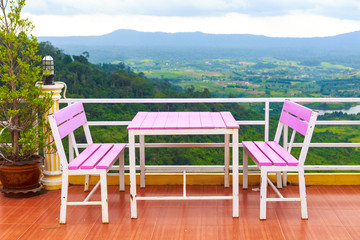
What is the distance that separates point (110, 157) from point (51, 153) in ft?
2.94

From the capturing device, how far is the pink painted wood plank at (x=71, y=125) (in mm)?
3199

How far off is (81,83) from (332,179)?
1510 cm

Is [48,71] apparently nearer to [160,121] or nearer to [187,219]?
[160,121]

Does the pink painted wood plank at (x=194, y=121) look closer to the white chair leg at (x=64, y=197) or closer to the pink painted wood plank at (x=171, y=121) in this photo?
the pink painted wood plank at (x=171, y=121)

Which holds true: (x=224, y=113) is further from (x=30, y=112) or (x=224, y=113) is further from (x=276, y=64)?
(x=276, y=64)

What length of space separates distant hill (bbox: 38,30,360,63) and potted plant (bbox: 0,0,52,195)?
28125mm

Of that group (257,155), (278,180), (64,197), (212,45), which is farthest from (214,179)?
(212,45)

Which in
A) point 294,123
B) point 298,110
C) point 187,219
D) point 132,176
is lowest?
point 187,219

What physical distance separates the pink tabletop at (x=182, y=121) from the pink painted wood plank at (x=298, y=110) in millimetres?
510

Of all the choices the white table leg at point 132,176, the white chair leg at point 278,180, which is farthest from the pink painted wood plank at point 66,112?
the white chair leg at point 278,180

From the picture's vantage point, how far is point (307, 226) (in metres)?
3.11

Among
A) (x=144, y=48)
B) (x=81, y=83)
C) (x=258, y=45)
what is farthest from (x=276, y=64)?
(x=81, y=83)

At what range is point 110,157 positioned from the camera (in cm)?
334

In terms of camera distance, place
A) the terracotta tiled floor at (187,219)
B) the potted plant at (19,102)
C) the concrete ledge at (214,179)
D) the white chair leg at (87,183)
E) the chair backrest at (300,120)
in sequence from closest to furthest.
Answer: the terracotta tiled floor at (187,219) < the chair backrest at (300,120) < the potted plant at (19,102) < the white chair leg at (87,183) < the concrete ledge at (214,179)
